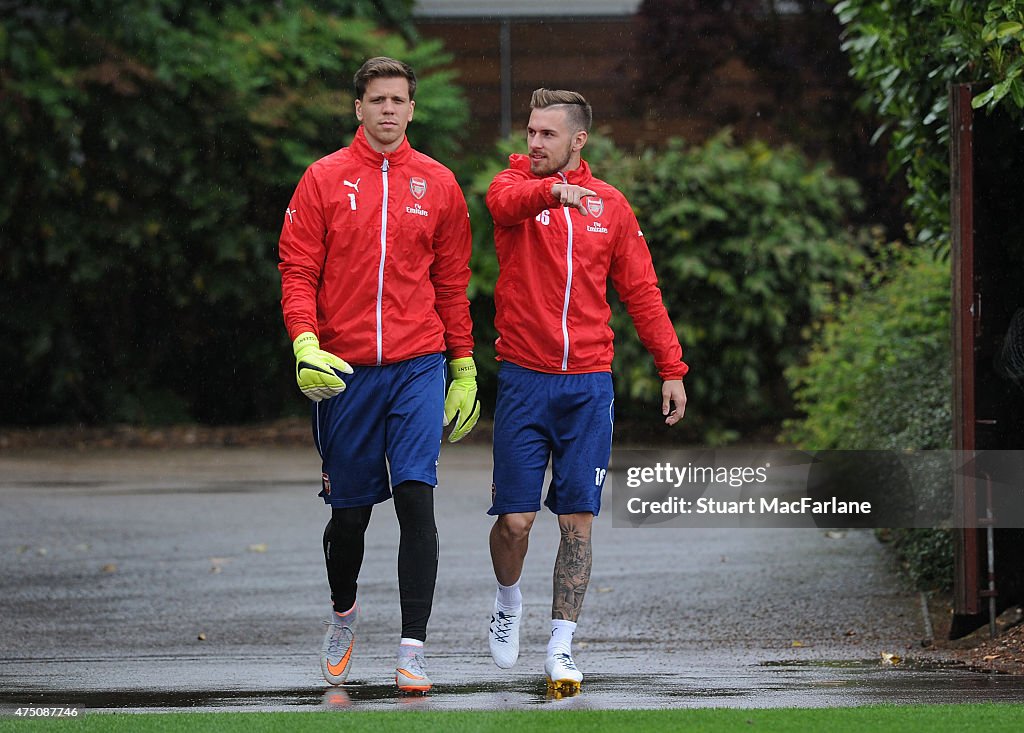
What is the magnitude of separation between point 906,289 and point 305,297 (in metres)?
6.21

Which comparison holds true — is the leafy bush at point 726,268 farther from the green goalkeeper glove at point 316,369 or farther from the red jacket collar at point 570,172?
the green goalkeeper glove at point 316,369

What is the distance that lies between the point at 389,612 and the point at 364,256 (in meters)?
2.91

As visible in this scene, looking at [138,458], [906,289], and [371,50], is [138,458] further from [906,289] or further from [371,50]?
[906,289]

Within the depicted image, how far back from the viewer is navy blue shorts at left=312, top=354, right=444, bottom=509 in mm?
5648

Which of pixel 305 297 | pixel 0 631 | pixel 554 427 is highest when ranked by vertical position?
pixel 305 297

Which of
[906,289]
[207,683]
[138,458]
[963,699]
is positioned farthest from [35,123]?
[963,699]

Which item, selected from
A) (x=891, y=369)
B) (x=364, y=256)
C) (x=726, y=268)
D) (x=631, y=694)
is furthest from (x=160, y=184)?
(x=631, y=694)

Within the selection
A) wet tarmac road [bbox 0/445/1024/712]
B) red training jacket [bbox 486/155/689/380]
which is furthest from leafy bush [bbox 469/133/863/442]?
red training jacket [bbox 486/155/689/380]

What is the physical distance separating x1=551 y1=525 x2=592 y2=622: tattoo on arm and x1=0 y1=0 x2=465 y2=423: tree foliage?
10131 mm

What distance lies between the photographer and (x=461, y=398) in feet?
19.6

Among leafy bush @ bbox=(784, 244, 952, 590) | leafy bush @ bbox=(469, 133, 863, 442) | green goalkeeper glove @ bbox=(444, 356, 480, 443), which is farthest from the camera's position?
Result: leafy bush @ bbox=(469, 133, 863, 442)

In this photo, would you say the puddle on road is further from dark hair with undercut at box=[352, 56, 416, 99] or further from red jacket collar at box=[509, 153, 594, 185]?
dark hair with undercut at box=[352, 56, 416, 99]

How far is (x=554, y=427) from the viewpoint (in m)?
5.82

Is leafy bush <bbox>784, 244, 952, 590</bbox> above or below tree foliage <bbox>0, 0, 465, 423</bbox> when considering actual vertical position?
below
